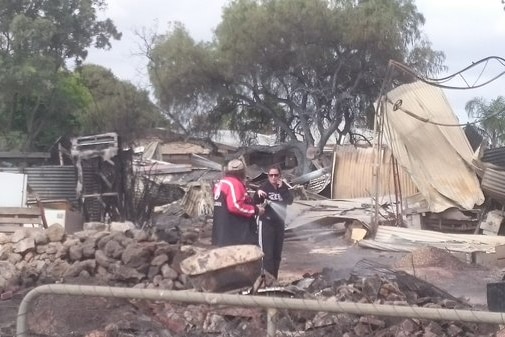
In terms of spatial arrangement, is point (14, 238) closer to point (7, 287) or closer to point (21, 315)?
point (7, 287)

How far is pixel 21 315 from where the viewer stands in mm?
3783

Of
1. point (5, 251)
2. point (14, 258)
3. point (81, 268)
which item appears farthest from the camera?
point (5, 251)

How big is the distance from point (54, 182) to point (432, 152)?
7.27 m

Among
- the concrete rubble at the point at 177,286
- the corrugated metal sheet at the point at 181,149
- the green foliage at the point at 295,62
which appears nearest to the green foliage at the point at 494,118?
the green foliage at the point at 295,62

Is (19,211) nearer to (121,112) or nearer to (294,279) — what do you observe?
(294,279)

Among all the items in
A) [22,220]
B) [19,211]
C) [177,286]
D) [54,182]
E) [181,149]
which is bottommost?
[177,286]

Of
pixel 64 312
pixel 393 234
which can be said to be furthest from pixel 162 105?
pixel 64 312

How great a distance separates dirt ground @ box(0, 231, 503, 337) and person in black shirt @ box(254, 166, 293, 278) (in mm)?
330

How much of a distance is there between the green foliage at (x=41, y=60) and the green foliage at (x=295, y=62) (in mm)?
3638

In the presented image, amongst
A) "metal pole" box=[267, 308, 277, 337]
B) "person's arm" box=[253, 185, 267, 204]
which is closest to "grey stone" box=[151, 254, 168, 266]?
"person's arm" box=[253, 185, 267, 204]

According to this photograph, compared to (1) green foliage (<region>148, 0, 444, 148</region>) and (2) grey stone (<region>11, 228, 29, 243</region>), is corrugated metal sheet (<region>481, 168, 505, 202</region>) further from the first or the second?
(1) green foliage (<region>148, 0, 444, 148</region>)

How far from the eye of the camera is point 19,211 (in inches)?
541

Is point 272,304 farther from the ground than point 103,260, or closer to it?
farther from the ground

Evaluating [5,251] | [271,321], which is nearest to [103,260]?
[5,251]
